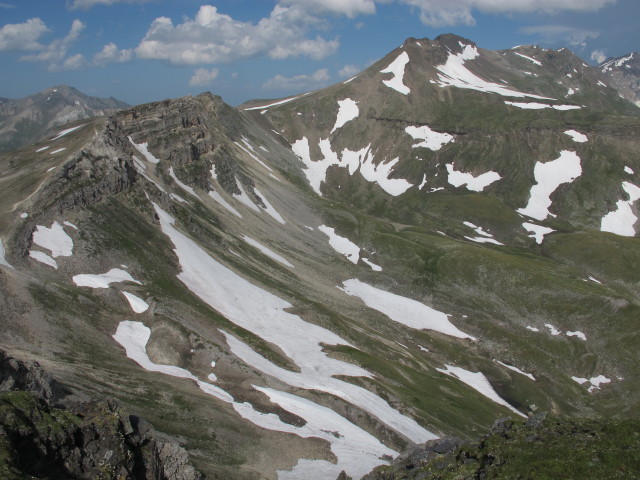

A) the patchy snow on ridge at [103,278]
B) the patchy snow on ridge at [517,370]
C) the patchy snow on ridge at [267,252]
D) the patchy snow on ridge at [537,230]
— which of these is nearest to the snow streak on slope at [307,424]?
the patchy snow on ridge at [103,278]

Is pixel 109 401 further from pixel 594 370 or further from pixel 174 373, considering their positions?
pixel 594 370

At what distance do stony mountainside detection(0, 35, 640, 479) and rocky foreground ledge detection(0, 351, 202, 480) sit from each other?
208 inches

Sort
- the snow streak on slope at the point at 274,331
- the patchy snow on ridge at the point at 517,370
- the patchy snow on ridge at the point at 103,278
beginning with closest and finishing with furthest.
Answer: the snow streak on slope at the point at 274,331 < the patchy snow on ridge at the point at 103,278 < the patchy snow on ridge at the point at 517,370

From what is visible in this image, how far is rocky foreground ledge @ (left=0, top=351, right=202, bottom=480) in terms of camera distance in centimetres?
2133

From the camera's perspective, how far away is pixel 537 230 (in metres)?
188

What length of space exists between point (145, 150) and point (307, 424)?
99969 mm

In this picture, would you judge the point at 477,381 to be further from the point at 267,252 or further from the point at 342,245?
the point at 342,245

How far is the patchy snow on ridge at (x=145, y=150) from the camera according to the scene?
12462 centimetres

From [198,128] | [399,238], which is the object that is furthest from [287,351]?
[198,128]

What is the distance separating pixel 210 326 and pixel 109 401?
36.6m

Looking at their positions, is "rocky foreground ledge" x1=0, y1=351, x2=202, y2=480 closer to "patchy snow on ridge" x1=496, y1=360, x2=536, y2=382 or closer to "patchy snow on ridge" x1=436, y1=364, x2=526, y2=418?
"patchy snow on ridge" x1=436, y1=364, x2=526, y2=418

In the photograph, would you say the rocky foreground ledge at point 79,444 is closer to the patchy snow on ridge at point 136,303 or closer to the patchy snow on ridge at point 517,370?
the patchy snow on ridge at point 136,303

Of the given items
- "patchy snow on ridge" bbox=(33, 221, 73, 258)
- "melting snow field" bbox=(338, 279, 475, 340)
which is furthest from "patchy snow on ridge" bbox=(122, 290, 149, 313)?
"melting snow field" bbox=(338, 279, 475, 340)

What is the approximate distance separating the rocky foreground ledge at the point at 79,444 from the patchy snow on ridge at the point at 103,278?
3353 cm
